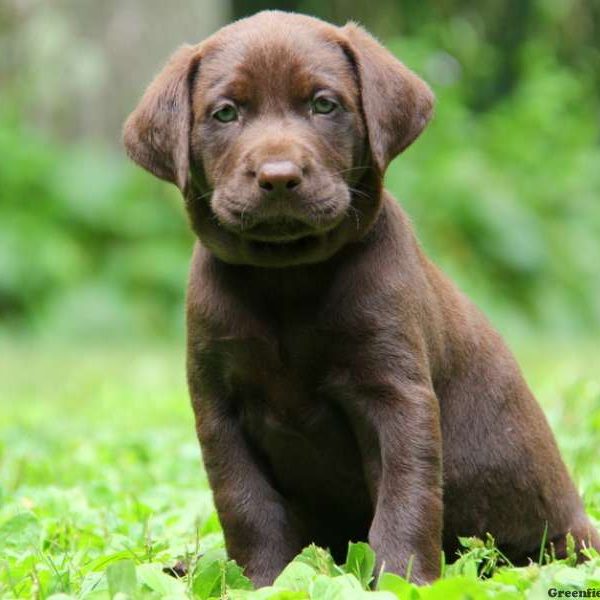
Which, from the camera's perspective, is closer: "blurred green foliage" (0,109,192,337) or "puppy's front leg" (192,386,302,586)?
"puppy's front leg" (192,386,302,586)

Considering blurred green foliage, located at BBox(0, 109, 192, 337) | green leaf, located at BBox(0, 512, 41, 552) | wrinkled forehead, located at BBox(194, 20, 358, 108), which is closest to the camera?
wrinkled forehead, located at BBox(194, 20, 358, 108)

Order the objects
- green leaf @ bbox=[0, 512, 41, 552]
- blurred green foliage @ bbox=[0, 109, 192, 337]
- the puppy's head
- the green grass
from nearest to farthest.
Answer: the green grass < the puppy's head < green leaf @ bbox=[0, 512, 41, 552] < blurred green foliage @ bbox=[0, 109, 192, 337]

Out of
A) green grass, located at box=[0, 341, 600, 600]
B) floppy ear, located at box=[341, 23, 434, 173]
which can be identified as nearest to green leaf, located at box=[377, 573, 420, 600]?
green grass, located at box=[0, 341, 600, 600]

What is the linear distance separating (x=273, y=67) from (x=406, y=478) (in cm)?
109

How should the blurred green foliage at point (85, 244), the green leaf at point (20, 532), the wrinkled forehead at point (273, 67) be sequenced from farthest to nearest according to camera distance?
the blurred green foliage at point (85, 244)
the green leaf at point (20, 532)
the wrinkled forehead at point (273, 67)

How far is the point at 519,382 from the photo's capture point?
4109mm

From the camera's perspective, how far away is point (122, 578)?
3.16 metres

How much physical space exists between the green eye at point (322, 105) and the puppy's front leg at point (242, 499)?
2.62 feet

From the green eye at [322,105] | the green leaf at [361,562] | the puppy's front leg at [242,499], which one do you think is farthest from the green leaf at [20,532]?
the green eye at [322,105]

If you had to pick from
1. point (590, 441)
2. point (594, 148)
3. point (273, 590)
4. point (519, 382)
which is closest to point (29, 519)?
point (273, 590)

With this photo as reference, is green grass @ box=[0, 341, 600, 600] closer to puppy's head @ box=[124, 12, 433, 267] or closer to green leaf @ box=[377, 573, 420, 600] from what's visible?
green leaf @ box=[377, 573, 420, 600]

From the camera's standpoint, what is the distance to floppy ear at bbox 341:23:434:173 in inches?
147

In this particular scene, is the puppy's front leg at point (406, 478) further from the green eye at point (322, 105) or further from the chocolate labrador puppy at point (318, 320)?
the green eye at point (322, 105)

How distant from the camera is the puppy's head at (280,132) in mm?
3545
